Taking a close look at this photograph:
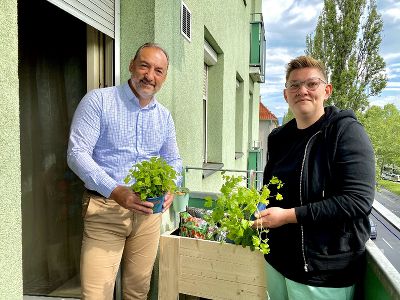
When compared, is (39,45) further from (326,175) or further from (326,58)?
(326,58)

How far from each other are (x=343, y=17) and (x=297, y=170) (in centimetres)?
1928

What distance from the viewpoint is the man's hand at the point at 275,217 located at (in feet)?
4.63

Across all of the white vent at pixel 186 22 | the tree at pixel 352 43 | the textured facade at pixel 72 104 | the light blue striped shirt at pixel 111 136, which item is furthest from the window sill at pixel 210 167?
the tree at pixel 352 43

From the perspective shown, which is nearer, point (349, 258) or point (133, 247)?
point (349, 258)

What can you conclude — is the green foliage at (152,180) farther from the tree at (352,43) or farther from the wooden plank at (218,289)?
the tree at (352,43)

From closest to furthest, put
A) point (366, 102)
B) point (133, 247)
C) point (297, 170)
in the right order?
point (297, 170)
point (133, 247)
point (366, 102)

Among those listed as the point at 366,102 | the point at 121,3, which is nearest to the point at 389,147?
the point at 366,102

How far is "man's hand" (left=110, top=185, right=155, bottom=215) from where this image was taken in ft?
5.53

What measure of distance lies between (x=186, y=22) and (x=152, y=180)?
224 centimetres

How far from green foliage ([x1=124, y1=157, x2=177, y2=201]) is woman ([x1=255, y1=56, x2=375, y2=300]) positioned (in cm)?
50

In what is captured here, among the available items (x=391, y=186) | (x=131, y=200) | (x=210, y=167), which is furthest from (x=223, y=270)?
(x=391, y=186)

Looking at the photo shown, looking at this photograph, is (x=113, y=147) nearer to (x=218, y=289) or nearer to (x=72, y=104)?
(x=72, y=104)

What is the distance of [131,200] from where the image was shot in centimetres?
170

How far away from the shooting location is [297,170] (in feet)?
4.82
